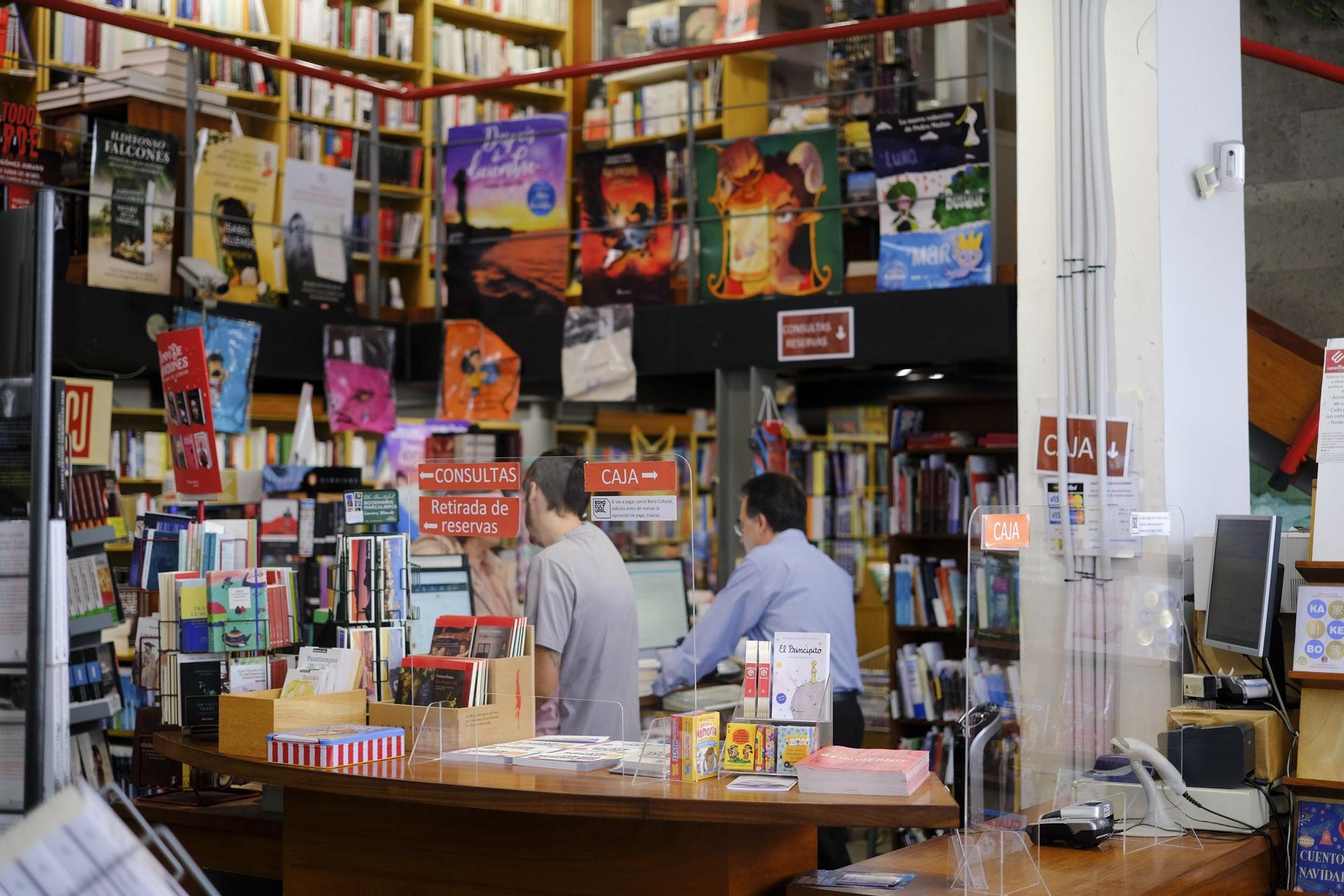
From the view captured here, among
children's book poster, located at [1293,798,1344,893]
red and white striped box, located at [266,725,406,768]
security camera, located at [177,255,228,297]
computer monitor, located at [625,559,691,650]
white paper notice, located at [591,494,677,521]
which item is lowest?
children's book poster, located at [1293,798,1344,893]

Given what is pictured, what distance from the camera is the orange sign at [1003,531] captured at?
3076 mm

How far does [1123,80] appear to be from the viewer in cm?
398

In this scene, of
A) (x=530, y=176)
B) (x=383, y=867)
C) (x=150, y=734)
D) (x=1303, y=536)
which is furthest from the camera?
(x=530, y=176)

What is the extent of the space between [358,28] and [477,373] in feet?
10.8

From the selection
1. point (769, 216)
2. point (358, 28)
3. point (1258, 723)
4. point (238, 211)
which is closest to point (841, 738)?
point (1258, 723)

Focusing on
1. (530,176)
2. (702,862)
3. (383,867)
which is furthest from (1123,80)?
(530,176)

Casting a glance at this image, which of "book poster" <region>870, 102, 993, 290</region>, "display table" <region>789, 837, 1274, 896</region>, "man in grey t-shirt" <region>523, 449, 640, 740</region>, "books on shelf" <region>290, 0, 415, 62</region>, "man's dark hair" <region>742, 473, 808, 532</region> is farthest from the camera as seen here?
"books on shelf" <region>290, 0, 415, 62</region>

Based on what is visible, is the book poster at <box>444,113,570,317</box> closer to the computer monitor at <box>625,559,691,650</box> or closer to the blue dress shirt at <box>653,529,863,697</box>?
the computer monitor at <box>625,559,691,650</box>

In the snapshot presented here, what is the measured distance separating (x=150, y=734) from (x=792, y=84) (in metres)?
6.50

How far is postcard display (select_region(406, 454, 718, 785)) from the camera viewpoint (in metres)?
3.39

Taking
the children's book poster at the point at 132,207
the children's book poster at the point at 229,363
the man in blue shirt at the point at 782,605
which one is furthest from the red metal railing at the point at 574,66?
the man in blue shirt at the point at 782,605

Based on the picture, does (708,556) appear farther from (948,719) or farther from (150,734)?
(150,734)

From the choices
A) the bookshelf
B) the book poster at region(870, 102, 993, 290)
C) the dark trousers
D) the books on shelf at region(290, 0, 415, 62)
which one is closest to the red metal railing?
the book poster at region(870, 102, 993, 290)

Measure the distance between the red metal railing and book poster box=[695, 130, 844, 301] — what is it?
50 cm
